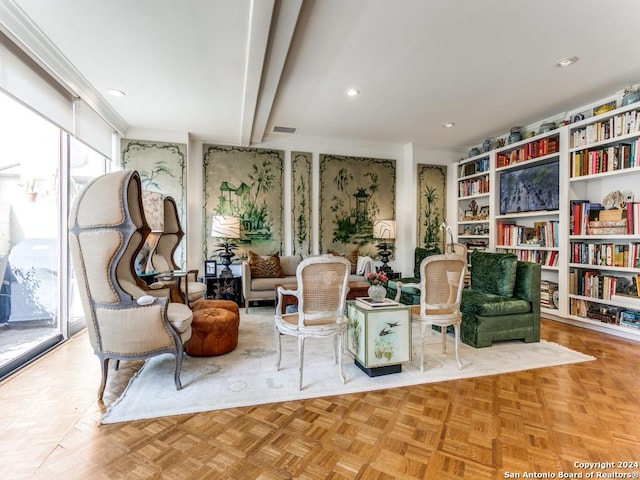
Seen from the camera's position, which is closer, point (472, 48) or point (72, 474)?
point (72, 474)

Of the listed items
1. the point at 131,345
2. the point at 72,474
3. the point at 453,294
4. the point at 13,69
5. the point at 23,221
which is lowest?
the point at 72,474

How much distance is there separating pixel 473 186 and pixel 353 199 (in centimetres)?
228

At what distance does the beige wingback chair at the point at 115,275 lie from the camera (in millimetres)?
2105

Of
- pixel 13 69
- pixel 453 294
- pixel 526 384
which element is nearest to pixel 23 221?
pixel 13 69

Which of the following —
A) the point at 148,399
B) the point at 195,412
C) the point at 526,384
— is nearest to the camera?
the point at 195,412

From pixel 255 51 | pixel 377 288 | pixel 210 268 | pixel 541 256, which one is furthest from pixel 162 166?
pixel 541 256

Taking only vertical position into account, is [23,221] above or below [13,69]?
below

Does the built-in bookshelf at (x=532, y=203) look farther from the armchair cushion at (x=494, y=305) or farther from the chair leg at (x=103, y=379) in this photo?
the chair leg at (x=103, y=379)

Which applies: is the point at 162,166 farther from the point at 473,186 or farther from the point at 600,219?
the point at 600,219

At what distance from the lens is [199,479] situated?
147cm

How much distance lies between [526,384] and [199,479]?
2.40 meters

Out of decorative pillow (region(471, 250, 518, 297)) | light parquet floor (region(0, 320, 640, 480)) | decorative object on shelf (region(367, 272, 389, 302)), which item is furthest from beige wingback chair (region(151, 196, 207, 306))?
decorative pillow (region(471, 250, 518, 297))

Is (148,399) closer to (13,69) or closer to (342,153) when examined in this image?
(13,69)

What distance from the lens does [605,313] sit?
3.77 metres
